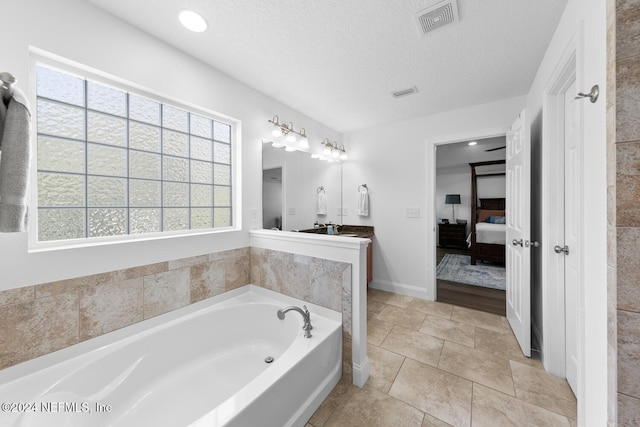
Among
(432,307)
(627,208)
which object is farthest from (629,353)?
(432,307)

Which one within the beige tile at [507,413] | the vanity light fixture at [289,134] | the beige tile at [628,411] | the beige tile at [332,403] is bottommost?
the beige tile at [332,403]

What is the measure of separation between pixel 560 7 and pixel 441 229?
5.51 metres

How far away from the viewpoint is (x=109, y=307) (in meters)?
1.39

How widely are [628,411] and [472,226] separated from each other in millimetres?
4651

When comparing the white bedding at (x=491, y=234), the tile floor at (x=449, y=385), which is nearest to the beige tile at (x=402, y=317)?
the tile floor at (x=449, y=385)

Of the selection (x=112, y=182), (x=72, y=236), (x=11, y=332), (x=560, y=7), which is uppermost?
(x=560, y=7)

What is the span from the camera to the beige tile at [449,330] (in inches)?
82.1

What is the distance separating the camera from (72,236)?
1.37 meters

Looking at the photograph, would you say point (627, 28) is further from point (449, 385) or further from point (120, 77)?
point (120, 77)

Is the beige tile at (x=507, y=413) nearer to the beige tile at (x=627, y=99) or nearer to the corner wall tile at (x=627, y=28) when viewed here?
the beige tile at (x=627, y=99)

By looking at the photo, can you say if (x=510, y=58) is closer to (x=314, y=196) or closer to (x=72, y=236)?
(x=314, y=196)

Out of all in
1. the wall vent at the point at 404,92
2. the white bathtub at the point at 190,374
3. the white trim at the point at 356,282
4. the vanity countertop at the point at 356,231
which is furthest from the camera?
the vanity countertop at the point at 356,231

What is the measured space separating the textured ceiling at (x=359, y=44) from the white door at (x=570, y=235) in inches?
21.9

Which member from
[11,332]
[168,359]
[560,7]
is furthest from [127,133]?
[560,7]
